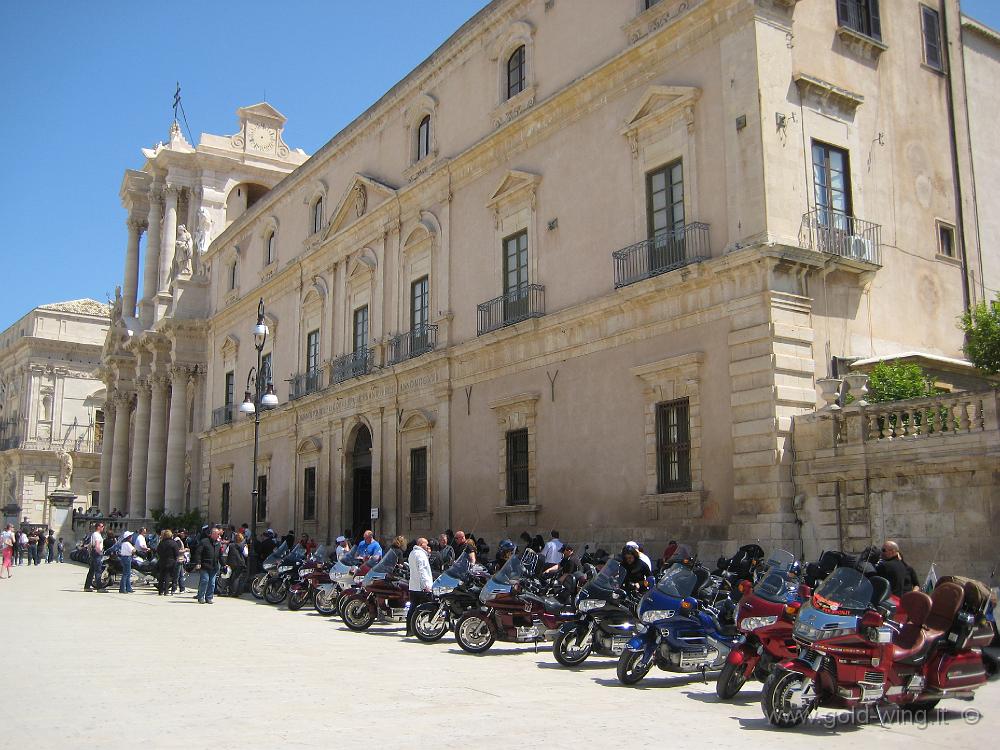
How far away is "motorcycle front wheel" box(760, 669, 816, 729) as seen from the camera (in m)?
7.68

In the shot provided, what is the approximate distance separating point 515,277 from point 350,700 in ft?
48.2

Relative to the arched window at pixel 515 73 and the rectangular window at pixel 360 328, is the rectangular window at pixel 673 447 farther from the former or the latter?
the rectangular window at pixel 360 328

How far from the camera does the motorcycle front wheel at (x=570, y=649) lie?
11359mm

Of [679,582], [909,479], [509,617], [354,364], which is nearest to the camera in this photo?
[679,582]

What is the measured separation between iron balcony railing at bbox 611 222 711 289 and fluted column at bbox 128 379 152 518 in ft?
113

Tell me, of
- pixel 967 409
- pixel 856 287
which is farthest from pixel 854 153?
pixel 967 409

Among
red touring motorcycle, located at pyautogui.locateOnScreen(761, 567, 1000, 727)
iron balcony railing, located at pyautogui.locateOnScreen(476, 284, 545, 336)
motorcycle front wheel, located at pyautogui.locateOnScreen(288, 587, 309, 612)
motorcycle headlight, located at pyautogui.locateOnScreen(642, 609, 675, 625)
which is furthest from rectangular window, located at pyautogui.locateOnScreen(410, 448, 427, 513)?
red touring motorcycle, located at pyautogui.locateOnScreen(761, 567, 1000, 727)

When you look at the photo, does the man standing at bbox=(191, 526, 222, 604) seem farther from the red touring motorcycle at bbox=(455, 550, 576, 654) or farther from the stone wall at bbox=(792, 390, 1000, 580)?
the stone wall at bbox=(792, 390, 1000, 580)

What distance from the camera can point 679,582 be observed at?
1005 centimetres

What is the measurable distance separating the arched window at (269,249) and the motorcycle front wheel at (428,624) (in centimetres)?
2421

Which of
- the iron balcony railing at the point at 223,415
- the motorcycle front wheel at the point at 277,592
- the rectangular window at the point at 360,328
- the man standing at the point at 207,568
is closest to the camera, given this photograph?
the motorcycle front wheel at the point at 277,592

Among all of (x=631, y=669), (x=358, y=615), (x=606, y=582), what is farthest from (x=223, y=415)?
(x=631, y=669)

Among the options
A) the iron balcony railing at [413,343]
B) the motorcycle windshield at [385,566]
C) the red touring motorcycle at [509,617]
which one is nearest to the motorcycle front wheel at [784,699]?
the red touring motorcycle at [509,617]

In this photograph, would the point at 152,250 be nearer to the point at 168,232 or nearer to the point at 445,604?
the point at 168,232
